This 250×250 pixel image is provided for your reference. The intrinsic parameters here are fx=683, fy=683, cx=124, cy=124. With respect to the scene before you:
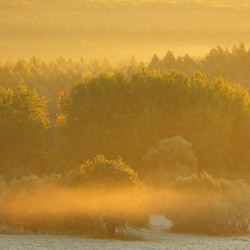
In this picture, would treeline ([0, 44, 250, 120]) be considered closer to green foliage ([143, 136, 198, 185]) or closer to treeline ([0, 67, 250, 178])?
treeline ([0, 67, 250, 178])

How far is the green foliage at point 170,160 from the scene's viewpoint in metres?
60.2

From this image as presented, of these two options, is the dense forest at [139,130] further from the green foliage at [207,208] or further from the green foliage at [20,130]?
A: the green foliage at [207,208]

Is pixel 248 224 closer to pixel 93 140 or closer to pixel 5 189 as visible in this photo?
pixel 5 189

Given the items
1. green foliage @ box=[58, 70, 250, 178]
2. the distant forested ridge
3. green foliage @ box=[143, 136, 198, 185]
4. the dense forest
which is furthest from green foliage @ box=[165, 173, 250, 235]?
green foliage @ box=[58, 70, 250, 178]

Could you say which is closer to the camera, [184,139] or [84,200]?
[84,200]

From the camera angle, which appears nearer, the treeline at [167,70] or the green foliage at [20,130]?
the green foliage at [20,130]

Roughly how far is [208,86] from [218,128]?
242 inches

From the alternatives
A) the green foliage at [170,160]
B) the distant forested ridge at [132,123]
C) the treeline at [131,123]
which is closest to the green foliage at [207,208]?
the green foliage at [170,160]

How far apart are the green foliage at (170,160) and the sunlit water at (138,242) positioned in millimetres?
20173

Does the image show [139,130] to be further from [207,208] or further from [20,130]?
[207,208]

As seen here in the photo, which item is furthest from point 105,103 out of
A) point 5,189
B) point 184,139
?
point 5,189

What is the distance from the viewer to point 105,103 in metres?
72.9

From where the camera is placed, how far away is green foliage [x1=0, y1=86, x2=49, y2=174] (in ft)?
233

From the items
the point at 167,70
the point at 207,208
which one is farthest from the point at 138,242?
the point at 167,70
